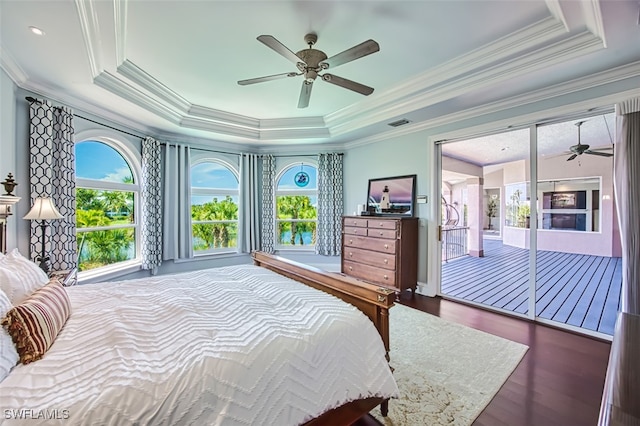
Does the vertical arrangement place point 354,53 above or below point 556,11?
below

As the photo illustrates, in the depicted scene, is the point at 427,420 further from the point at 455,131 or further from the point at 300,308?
the point at 455,131

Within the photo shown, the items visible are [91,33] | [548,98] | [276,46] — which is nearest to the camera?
[276,46]

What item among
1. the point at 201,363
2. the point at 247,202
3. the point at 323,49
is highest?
the point at 323,49

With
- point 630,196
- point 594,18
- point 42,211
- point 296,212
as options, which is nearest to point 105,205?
point 42,211

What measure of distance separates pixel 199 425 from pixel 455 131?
4.27 m

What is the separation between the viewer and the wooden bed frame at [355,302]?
150cm

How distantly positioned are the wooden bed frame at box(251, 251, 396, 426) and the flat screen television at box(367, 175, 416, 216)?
8.82 ft

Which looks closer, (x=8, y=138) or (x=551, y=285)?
(x=8, y=138)

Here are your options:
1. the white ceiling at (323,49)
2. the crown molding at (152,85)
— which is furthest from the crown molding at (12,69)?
the crown molding at (152,85)

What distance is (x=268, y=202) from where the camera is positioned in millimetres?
5707

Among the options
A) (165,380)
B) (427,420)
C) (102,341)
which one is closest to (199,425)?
(165,380)

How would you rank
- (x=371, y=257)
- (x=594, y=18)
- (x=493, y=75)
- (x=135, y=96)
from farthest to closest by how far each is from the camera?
(x=371, y=257) → (x=135, y=96) → (x=493, y=75) → (x=594, y=18)

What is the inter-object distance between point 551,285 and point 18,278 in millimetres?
6298

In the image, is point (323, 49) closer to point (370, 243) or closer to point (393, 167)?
point (393, 167)
